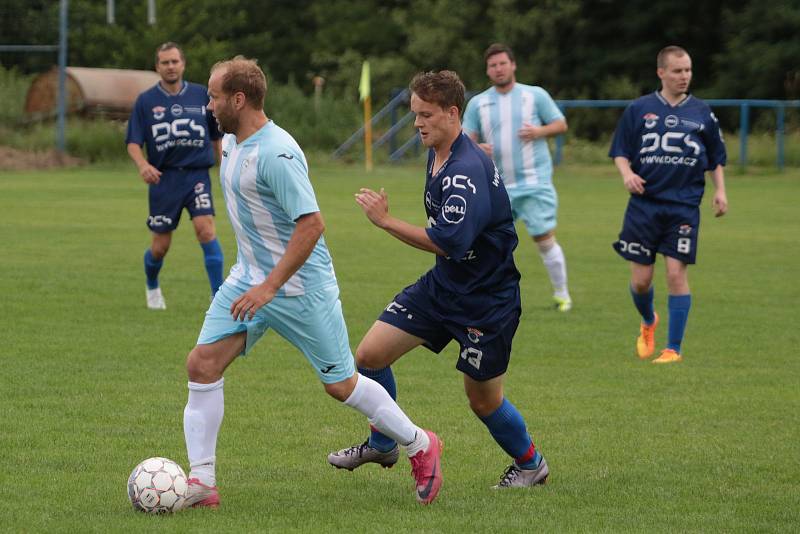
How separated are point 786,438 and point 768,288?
641 centimetres

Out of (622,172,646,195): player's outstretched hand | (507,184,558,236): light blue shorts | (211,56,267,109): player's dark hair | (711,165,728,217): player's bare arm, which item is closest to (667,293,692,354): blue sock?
(711,165,728,217): player's bare arm

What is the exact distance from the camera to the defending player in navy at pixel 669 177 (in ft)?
29.7

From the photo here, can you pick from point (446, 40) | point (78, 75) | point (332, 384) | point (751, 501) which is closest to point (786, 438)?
point (751, 501)

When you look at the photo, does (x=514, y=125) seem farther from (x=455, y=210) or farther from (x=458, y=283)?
(x=455, y=210)

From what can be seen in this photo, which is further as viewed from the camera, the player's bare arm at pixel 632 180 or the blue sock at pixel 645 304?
the blue sock at pixel 645 304

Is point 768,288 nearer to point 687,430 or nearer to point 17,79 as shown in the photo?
point 687,430

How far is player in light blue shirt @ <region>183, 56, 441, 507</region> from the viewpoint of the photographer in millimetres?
5168

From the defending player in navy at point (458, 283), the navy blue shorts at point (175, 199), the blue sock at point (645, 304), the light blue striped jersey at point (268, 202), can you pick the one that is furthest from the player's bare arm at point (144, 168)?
the light blue striped jersey at point (268, 202)

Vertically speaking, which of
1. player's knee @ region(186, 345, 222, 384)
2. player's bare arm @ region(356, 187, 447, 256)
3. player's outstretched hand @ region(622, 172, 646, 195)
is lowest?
player's knee @ region(186, 345, 222, 384)

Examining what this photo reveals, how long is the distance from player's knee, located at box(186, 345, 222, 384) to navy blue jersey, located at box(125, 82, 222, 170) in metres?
5.97

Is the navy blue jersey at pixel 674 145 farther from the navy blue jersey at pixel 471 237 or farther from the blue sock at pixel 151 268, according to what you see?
the blue sock at pixel 151 268

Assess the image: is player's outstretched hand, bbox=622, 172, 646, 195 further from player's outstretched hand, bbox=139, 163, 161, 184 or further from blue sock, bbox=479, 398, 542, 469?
player's outstretched hand, bbox=139, 163, 161, 184

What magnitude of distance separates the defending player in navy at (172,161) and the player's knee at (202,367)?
5.77 m

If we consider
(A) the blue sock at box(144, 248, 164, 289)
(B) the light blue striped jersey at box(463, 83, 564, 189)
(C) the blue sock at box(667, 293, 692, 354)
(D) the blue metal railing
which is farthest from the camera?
(D) the blue metal railing
